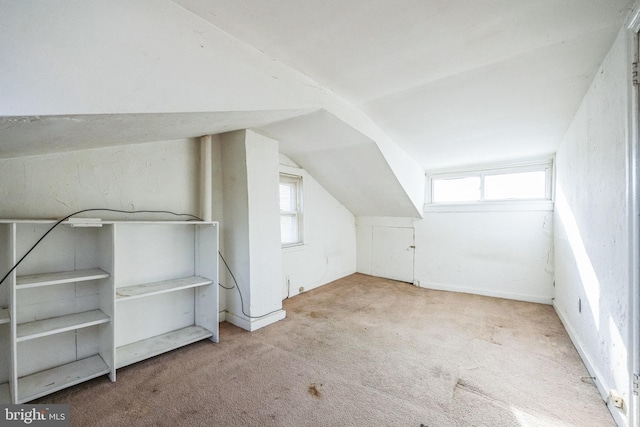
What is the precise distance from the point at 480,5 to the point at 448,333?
2.67 m

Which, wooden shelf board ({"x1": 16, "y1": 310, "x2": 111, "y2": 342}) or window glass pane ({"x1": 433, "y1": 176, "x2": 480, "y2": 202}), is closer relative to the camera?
wooden shelf board ({"x1": 16, "y1": 310, "x2": 111, "y2": 342})

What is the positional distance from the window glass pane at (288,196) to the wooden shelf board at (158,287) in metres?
1.66

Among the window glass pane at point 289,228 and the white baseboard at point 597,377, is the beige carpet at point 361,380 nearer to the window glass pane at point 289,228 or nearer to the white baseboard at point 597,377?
the white baseboard at point 597,377

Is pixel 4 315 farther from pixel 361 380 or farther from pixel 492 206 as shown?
pixel 492 206

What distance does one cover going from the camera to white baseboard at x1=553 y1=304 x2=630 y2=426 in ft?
4.80

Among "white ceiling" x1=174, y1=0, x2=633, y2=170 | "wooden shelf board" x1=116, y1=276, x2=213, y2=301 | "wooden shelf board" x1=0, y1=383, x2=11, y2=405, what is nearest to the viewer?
"white ceiling" x1=174, y1=0, x2=633, y2=170

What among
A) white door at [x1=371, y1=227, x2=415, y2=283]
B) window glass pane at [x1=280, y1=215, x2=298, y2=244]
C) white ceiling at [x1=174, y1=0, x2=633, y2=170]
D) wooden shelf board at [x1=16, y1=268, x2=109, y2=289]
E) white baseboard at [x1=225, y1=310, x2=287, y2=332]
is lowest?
white baseboard at [x1=225, y1=310, x2=287, y2=332]

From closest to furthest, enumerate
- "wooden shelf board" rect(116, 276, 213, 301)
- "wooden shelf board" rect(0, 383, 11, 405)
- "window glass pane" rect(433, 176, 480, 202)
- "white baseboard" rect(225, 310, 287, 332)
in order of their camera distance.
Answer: "wooden shelf board" rect(0, 383, 11, 405)
"wooden shelf board" rect(116, 276, 213, 301)
"white baseboard" rect(225, 310, 287, 332)
"window glass pane" rect(433, 176, 480, 202)

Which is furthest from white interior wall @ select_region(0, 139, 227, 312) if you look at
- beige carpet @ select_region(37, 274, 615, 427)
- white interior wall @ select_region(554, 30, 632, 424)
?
white interior wall @ select_region(554, 30, 632, 424)

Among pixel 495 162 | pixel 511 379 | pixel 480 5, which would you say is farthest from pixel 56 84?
pixel 495 162

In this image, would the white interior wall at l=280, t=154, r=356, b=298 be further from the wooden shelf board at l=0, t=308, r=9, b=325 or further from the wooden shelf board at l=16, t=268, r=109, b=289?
the wooden shelf board at l=0, t=308, r=9, b=325

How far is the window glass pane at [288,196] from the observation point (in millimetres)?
3920

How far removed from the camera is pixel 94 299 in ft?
6.86

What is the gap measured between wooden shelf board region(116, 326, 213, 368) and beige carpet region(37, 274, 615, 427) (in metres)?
0.08
